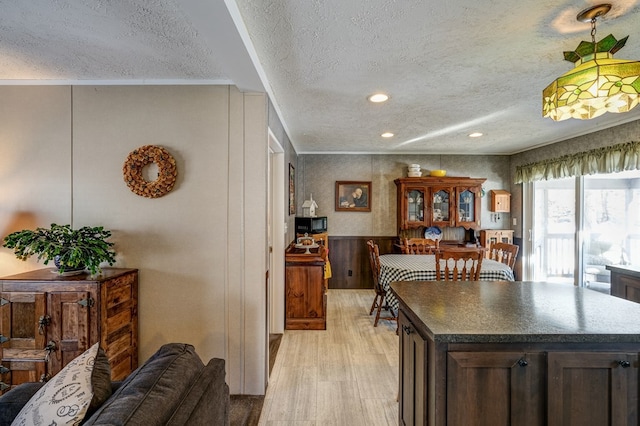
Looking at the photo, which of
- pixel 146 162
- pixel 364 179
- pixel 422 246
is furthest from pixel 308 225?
pixel 146 162

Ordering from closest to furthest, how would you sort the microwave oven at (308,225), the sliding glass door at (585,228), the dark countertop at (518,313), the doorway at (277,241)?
the dark countertop at (518,313) → the doorway at (277,241) → the sliding glass door at (585,228) → the microwave oven at (308,225)

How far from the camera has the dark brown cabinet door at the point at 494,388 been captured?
4.31 feet

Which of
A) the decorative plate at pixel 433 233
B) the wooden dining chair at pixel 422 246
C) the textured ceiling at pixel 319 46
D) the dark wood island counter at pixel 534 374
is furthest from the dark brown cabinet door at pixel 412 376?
the decorative plate at pixel 433 233

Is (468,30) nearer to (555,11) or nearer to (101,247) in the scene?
(555,11)

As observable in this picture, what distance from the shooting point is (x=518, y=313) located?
155 centimetres

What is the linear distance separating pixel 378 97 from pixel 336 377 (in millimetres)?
2511

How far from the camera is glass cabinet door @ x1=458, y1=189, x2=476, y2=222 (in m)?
5.40

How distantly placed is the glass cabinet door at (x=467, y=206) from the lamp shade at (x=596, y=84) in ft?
12.6

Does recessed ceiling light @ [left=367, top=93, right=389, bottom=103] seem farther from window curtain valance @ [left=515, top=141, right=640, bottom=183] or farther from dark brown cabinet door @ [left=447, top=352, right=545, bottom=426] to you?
window curtain valance @ [left=515, top=141, right=640, bottom=183]

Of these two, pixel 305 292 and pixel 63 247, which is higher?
pixel 63 247

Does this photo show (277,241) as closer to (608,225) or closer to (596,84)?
(596,84)

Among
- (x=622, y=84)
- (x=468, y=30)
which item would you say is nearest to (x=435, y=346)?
(x=622, y=84)

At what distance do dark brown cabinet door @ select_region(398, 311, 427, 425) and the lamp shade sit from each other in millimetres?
1425

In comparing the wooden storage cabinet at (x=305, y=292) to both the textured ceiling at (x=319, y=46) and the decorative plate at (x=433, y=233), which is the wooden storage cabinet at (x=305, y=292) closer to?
the textured ceiling at (x=319, y=46)
